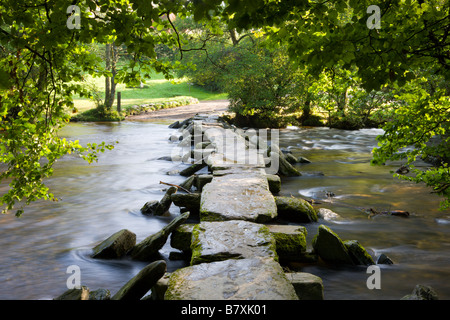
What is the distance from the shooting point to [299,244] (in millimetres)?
4992

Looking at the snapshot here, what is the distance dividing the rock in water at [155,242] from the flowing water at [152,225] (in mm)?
154

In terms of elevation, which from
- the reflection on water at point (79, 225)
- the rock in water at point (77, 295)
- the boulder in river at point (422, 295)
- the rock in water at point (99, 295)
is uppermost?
the boulder in river at point (422, 295)

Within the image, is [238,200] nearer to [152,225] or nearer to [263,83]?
[152,225]

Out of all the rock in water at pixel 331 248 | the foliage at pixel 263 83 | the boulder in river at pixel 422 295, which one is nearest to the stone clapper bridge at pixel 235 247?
the rock in water at pixel 331 248

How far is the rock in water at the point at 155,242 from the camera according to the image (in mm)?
5388

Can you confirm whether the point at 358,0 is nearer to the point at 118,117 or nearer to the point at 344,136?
the point at 344,136

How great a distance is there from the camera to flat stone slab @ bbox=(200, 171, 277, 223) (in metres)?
5.33

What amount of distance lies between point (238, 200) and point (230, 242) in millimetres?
1634

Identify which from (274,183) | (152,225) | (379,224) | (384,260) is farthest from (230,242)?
(274,183)

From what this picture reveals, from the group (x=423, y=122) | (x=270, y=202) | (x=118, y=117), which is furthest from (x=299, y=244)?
(x=118, y=117)

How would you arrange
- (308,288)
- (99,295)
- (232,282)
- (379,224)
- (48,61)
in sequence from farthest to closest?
(379,224) → (99,295) → (308,288) → (48,61) → (232,282)

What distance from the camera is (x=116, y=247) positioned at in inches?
222

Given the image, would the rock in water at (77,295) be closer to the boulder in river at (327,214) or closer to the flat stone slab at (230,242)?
the flat stone slab at (230,242)
